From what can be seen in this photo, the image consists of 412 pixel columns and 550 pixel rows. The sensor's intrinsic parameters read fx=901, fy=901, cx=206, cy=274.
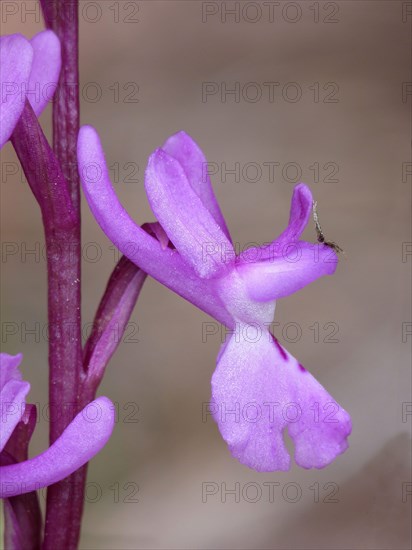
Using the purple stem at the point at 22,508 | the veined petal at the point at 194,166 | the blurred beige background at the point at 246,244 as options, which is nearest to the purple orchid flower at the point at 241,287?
the veined petal at the point at 194,166

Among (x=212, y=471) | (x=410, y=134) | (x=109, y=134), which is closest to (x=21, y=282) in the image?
(x=109, y=134)

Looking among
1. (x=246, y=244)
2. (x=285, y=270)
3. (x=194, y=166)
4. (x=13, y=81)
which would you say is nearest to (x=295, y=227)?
(x=285, y=270)

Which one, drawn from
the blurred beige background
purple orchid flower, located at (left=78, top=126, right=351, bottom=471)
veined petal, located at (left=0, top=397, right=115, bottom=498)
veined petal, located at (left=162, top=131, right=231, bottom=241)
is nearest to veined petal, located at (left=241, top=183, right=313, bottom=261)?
purple orchid flower, located at (left=78, top=126, right=351, bottom=471)

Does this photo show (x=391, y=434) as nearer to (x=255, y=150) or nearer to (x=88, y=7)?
(x=255, y=150)

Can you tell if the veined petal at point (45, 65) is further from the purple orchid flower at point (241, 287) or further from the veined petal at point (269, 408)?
the veined petal at point (269, 408)

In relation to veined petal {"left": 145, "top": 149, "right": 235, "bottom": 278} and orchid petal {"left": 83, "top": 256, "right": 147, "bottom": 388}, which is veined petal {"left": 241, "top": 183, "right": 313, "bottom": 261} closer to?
veined petal {"left": 145, "top": 149, "right": 235, "bottom": 278}

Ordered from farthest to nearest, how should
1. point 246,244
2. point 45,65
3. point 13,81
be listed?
point 246,244
point 45,65
point 13,81

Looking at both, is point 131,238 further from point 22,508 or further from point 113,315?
point 22,508
